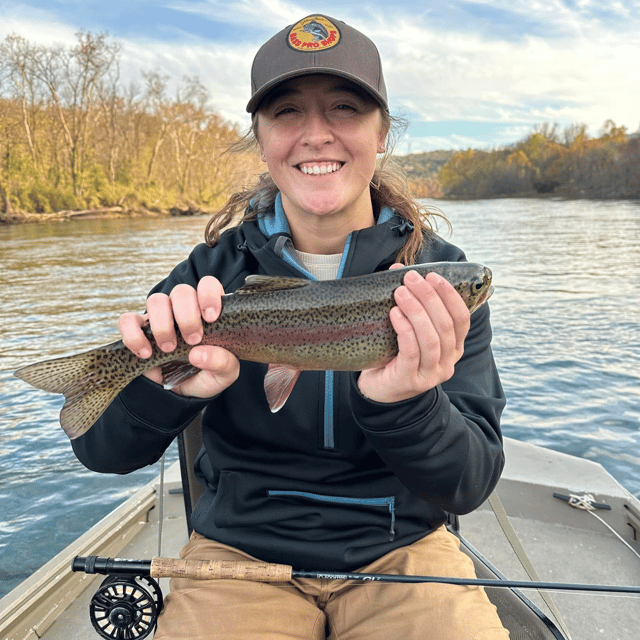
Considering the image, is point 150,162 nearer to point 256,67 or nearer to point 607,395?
point 607,395

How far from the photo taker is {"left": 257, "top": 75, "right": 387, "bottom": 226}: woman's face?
2.51m

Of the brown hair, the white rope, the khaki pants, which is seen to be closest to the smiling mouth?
the brown hair

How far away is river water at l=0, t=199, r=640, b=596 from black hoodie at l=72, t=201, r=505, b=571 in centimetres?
256

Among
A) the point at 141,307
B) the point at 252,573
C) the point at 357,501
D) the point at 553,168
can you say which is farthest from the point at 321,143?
the point at 553,168

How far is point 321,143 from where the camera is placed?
2533mm

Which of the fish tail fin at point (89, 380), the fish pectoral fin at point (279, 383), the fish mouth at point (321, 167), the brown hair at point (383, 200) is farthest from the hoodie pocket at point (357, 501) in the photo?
the fish mouth at point (321, 167)

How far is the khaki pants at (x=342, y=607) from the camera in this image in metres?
2.06

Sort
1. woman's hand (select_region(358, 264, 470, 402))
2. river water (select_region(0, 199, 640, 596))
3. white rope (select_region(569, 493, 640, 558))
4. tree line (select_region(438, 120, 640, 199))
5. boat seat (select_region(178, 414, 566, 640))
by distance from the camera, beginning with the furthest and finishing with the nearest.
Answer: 1. tree line (select_region(438, 120, 640, 199))
2. river water (select_region(0, 199, 640, 596))
3. white rope (select_region(569, 493, 640, 558))
4. boat seat (select_region(178, 414, 566, 640))
5. woman's hand (select_region(358, 264, 470, 402))

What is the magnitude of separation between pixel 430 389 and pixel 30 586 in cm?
219

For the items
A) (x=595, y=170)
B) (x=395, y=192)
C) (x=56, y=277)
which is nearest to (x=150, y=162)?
(x=56, y=277)

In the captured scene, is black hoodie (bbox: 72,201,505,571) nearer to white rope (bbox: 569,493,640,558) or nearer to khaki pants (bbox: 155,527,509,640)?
khaki pants (bbox: 155,527,509,640)

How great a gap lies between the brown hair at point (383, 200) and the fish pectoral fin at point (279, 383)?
0.77 meters

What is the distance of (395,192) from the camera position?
9.83ft

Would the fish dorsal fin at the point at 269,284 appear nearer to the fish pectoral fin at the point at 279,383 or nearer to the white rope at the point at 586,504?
the fish pectoral fin at the point at 279,383
